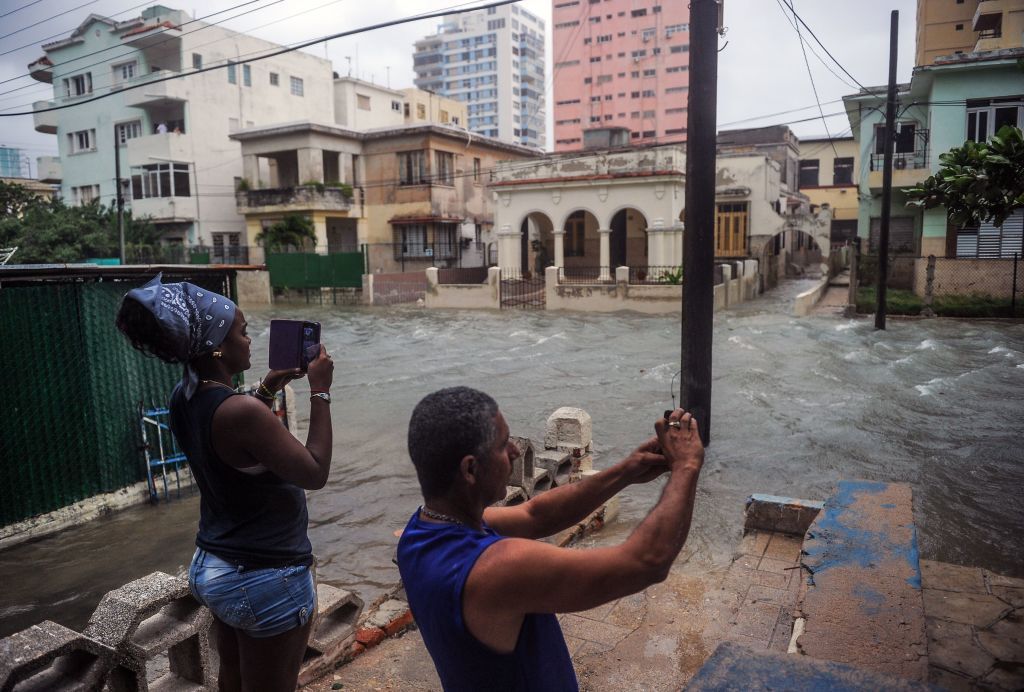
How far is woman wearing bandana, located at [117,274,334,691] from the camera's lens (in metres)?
2.34

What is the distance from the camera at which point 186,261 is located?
1378 inches

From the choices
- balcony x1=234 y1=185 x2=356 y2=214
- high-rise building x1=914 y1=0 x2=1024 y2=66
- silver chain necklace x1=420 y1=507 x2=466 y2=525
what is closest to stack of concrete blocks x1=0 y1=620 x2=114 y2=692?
silver chain necklace x1=420 y1=507 x2=466 y2=525

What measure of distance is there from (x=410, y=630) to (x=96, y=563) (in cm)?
373

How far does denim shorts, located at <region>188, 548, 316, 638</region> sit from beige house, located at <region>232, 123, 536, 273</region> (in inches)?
1299

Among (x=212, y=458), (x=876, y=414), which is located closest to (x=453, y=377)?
(x=876, y=414)

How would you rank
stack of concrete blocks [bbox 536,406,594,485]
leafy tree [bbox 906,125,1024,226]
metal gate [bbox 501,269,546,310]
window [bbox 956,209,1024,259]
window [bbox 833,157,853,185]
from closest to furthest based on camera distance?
leafy tree [bbox 906,125,1024,226] → stack of concrete blocks [bbox 536,406,594,485] → window [bbox 956,209,1024,259] → metal gate [bbox 501,269,546,310] → window [bbox 833,157,853,185]

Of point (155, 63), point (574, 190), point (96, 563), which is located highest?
point (155, 63)

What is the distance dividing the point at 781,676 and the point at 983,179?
5.03 meters

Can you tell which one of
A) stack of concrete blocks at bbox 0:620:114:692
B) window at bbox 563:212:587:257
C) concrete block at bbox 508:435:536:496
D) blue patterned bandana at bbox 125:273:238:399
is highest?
window at bbox 563:212:587:257

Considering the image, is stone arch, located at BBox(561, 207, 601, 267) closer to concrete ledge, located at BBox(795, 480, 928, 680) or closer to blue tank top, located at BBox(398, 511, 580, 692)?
concrete ledge, located at BBox(795, 480, 928, 680)

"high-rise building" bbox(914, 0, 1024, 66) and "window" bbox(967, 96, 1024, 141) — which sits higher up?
"high-rise building" bbox(914, 0, 1024, 66)

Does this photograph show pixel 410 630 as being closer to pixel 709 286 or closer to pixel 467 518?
pixel 467 518

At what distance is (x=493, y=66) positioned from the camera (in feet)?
359

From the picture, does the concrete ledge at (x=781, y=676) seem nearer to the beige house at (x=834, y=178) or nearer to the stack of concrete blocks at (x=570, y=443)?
the stack of concrete blocks at (x=570, y=443)
